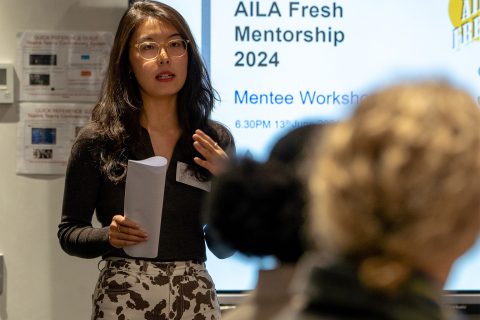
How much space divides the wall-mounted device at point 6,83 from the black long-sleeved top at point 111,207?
127 centimetres

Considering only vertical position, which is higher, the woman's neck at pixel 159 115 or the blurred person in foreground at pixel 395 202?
the woman's neck at pixel 159 115

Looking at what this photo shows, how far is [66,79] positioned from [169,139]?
4.15 ft

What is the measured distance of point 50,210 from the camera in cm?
360

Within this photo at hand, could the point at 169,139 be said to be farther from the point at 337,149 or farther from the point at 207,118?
the point at 337,149

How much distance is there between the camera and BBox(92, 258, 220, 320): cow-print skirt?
231 centimetres

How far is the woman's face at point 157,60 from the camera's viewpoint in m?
2.48

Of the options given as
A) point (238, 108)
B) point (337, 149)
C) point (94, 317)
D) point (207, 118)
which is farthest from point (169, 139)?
point (337, 149)

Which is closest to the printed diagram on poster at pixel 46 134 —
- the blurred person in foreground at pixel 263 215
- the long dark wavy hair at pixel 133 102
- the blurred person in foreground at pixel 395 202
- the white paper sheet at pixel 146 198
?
the long dark wavy hair at pixel 133 102

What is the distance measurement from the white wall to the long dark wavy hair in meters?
1.08

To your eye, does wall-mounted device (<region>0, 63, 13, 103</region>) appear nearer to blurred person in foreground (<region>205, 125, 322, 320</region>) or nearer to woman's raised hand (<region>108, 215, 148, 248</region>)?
woman's raised hand (<region>108, 215, 148, 248</region>)

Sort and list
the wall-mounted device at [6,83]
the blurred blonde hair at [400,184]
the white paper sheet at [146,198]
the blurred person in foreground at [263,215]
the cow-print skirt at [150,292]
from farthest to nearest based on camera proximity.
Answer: the wall-mounted device at [6,83] → the cow-print skirt at [150,292] → the white paper sheet at [146,198] → the blurred person in foreground at [263,215] → the blurred blonde hair at [400,184]

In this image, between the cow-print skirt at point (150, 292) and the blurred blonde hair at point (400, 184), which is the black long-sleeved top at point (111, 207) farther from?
the blurred blonde hair at point (400, 184)

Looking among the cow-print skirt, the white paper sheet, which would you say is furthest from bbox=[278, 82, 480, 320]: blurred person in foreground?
the cow-print skirt

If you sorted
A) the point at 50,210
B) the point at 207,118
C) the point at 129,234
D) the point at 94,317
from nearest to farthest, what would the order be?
the point at 129,234, the point at 94,317, the point at 207,118, the point at 50,210
